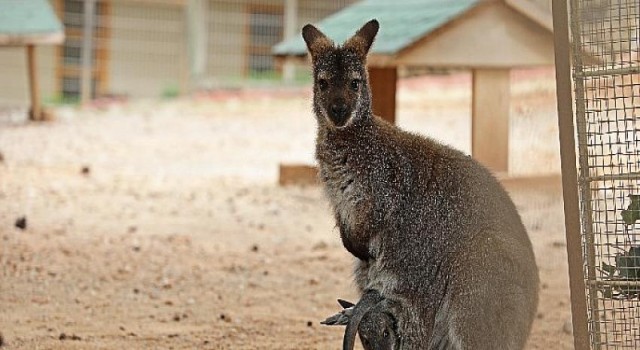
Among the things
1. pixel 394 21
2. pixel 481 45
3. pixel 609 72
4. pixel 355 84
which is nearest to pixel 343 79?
pixel 355 84

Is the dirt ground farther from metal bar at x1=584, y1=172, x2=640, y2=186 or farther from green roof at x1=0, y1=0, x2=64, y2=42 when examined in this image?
green roof at x1=0, y1=0, x2=64, y2=42

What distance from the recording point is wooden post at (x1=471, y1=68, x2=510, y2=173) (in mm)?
7352

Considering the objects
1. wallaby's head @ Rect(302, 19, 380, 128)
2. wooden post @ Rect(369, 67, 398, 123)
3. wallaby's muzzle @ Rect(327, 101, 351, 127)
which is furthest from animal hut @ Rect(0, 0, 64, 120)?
wallaby's muzzle @ Rect(327, 101, 351, 127)

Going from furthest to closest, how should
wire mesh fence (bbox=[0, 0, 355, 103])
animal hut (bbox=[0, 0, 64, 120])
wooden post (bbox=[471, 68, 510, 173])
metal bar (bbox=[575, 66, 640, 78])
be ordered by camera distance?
wire mesh fence (bbox=[0, 0, 355, 103]) → animal hut (bbox=[0, 0, 64, 120]) → wooden post (bbox=[471, 68, 510, 173]) → metal bar (bbox=[575, 66, 640, 78])

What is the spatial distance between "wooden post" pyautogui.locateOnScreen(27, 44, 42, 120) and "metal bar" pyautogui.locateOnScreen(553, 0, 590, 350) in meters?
11.5

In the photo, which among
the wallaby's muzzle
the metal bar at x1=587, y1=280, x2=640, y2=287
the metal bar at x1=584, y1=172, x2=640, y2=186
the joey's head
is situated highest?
the wallaby's muzzle

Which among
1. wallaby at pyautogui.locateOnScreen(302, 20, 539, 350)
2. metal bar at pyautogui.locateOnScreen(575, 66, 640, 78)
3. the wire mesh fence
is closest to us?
metal bar at pyautogui.locateOnScreen(575, 66, 640, 78)

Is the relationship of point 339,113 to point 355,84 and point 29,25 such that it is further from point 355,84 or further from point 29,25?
point 29,25

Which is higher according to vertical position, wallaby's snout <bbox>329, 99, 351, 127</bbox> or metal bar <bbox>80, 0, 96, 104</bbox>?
metal bar <bbox>80, 0, 96, 104</bbox>

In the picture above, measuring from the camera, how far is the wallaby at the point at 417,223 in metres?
3.99

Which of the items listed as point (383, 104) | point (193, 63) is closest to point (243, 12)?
point (193, 63)

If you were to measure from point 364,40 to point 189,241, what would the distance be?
3.88m

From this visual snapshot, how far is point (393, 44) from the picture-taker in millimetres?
7754

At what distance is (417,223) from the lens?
4168mm
